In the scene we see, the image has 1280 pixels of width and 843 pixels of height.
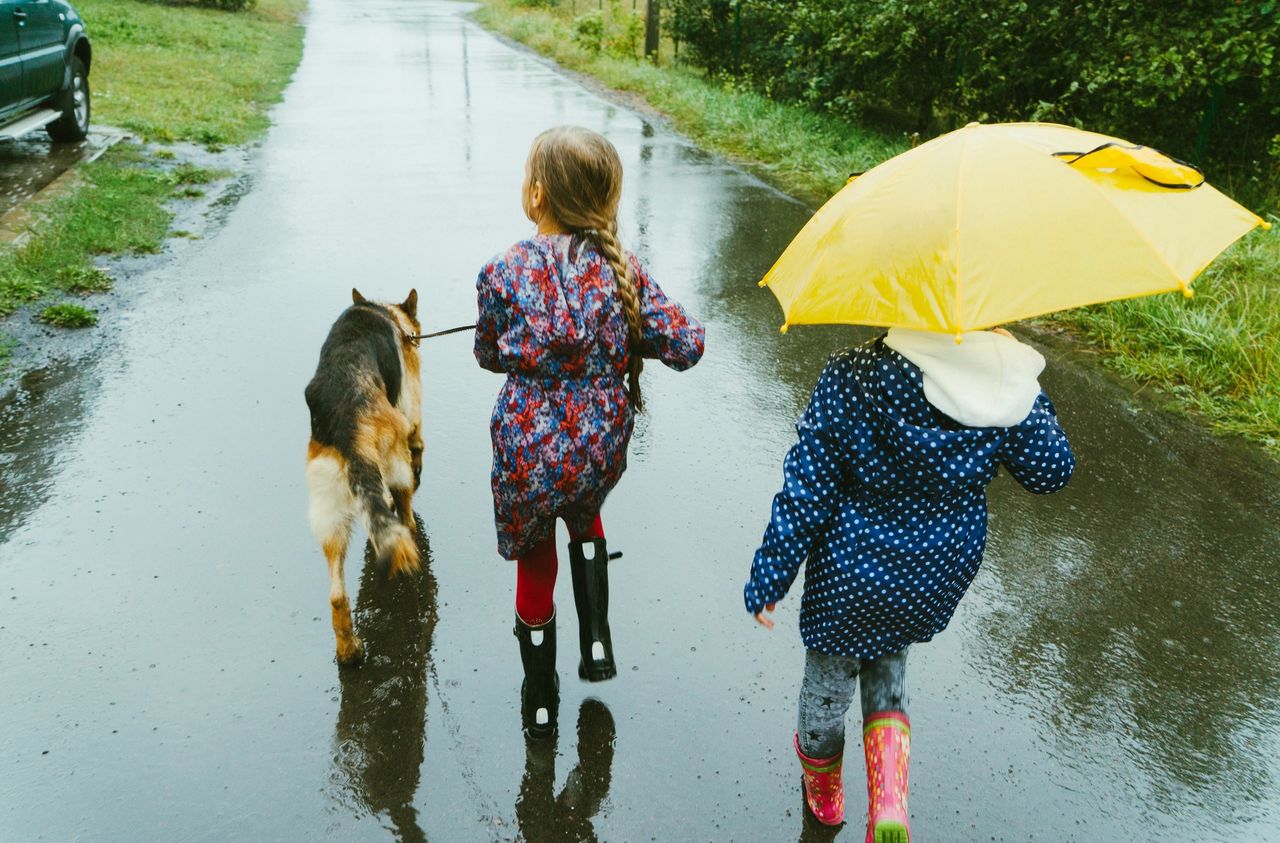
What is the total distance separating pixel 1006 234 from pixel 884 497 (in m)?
0.66

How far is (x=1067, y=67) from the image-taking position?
8617 mm

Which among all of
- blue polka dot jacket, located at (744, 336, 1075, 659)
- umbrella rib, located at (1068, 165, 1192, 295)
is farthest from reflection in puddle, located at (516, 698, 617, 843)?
umbrella rib, located at (1068, 165, 1192, 295)

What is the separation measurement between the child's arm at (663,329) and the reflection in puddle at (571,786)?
127cm

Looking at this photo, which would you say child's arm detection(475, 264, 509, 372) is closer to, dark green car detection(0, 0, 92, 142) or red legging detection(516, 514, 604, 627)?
red legging detection(516, 514, 604, 627)

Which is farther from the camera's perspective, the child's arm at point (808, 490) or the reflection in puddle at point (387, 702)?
the reflection in puddle at point (387, 702)

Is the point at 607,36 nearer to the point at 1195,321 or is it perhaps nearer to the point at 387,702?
the point at 1195,321

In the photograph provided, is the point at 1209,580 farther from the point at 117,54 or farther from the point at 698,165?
the point at 117,54

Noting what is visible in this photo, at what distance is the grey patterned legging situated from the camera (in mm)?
2484

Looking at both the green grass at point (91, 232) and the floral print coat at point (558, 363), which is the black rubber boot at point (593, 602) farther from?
the green grass at point (91, 232)

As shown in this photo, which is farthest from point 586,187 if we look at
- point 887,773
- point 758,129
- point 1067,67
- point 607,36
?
point 607,36


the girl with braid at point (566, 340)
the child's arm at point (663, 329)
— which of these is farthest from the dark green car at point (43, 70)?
the child's arm at point (663, 329)

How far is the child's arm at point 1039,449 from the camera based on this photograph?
84.7 inches

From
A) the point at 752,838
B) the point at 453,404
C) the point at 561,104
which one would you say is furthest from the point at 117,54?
the point at 752,838

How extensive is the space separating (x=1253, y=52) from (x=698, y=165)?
549 cm
